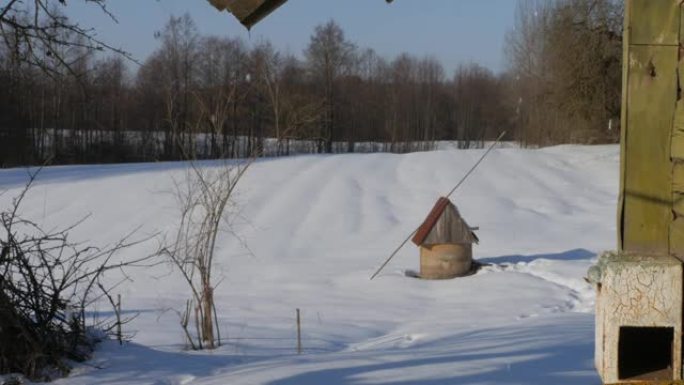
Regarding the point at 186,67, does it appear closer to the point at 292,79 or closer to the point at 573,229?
the point at 292,79

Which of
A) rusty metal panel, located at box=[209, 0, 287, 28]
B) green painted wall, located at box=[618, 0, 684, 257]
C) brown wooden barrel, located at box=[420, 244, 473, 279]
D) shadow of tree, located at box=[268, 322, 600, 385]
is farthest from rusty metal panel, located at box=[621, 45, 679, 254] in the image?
brown wooden barrel, located at box=[420, 244, 473, 279]

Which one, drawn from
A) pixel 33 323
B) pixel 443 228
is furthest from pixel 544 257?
pixel 33 323

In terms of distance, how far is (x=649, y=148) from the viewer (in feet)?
8.12

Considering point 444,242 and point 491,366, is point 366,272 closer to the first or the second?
point 444,242

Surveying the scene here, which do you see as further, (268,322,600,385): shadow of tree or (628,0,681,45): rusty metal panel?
(268,322,600,385): shadow of tree

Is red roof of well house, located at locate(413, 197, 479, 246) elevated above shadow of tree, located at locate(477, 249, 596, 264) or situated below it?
above

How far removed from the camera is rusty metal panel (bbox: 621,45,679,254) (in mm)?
2463

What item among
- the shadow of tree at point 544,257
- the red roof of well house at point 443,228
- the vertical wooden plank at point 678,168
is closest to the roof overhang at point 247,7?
the vertical wooden plank at point 678,168

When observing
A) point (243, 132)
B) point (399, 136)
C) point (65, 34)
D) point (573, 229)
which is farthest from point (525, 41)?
point (65, 34)

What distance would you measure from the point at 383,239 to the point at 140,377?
1634cm

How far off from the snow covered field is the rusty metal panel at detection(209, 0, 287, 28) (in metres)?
3.82

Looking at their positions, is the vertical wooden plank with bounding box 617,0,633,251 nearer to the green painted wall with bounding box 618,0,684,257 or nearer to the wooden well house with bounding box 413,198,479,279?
the green painted wall with bounding box 618,0,684,257

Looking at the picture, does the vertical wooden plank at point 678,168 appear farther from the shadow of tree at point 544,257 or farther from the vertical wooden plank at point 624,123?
the shadow of tree at point 544,257

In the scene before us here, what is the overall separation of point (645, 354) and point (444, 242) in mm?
14669
